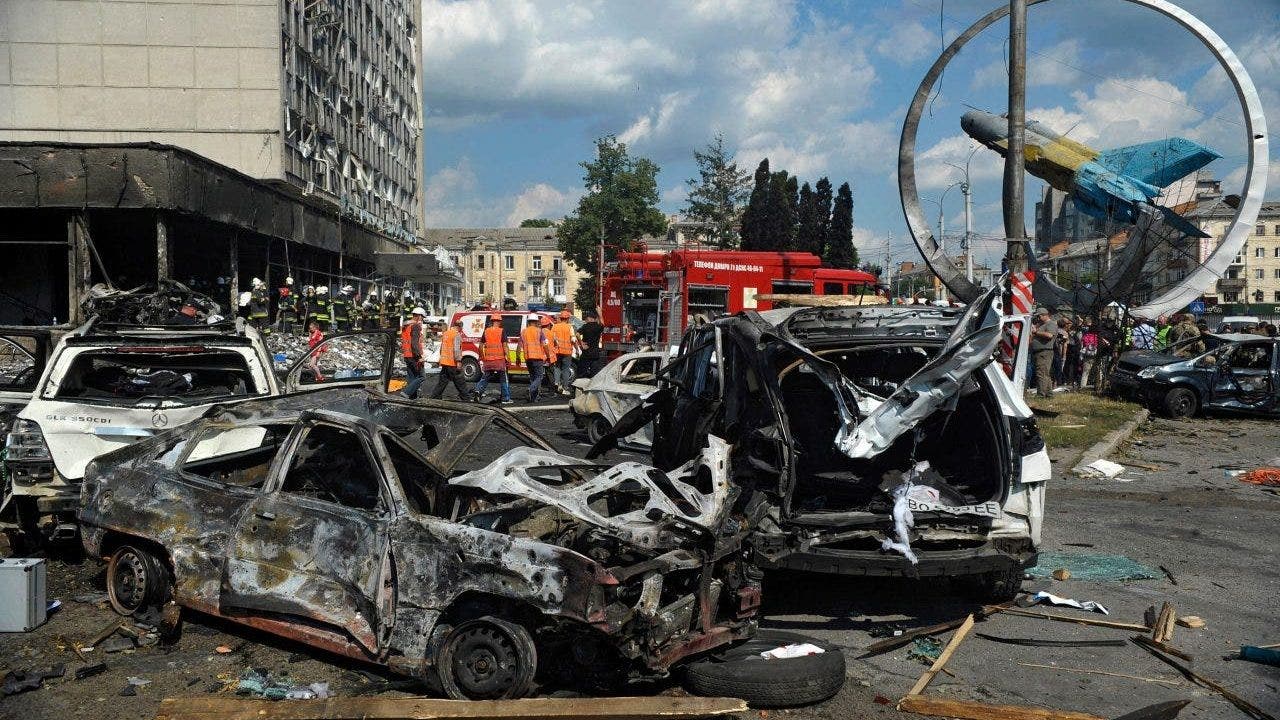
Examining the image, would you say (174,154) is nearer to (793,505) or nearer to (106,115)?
(106,115)

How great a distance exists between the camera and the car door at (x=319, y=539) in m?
4.74

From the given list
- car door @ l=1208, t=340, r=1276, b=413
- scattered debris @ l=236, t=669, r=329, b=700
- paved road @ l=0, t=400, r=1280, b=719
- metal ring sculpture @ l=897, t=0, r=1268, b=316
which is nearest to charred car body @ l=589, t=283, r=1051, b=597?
paved road @ l=0, t=400, r=1280, b=719

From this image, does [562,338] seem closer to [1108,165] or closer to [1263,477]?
[1108,165]

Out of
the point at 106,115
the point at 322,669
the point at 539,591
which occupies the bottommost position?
the point at 322,669

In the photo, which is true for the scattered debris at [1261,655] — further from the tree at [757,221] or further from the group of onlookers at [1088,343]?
the tree at [757,221]

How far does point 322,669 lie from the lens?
5094 mm

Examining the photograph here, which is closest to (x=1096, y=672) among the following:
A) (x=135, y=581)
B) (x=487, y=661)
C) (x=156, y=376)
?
(x=487, y=661)

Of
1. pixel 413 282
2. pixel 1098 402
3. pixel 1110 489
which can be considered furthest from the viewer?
pixel 413 282

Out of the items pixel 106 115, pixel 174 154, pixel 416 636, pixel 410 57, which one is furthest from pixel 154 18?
pixel 416 636

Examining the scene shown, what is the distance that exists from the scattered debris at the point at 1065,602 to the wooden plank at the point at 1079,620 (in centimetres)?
21

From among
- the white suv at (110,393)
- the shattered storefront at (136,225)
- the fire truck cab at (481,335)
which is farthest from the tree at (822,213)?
the white suv at (110,393)

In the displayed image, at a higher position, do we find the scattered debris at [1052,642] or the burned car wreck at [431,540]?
the burned car wreck at [431,540]

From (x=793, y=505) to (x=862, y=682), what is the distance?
5.57 ft

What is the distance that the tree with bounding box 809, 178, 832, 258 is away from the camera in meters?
49.3
